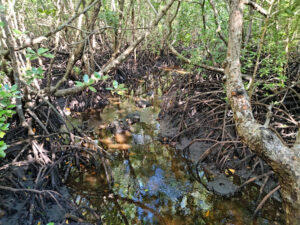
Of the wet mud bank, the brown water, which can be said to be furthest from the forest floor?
the brown water

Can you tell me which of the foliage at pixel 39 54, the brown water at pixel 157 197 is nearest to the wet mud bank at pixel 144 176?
the brown water at pixel 157 197

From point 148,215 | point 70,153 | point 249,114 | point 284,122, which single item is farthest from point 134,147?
point 249,114

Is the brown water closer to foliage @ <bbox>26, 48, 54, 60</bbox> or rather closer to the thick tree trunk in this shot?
the thick tree trunk

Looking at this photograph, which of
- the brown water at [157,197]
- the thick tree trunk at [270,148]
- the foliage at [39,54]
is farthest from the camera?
the brown water at [157,197]

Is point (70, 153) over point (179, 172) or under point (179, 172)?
over

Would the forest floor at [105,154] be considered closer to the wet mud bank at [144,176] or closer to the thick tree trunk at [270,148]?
the wet mud bank at [144,176]

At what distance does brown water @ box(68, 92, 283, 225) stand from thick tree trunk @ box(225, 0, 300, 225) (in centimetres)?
128

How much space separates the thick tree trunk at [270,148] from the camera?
4.40 ft

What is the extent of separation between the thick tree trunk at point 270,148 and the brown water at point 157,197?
1.28 m

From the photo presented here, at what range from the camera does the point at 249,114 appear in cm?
159

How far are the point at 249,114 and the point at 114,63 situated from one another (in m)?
1.95

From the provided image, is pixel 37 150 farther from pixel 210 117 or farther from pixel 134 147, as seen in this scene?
pixel 210 117

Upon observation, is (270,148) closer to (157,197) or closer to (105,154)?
(157,197)

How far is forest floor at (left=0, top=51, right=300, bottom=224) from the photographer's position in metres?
2.20
